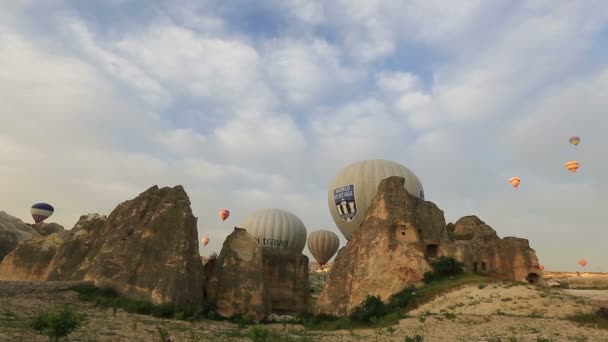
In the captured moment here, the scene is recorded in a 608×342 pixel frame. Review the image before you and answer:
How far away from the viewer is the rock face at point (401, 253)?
26.9 metres

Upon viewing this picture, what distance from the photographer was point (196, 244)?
89.9 ft

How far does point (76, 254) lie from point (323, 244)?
4097 cm

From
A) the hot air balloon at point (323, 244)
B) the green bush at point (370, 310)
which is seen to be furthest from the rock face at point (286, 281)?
the hot air balloon at point (323, 244)

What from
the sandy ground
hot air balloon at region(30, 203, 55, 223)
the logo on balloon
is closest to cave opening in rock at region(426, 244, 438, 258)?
the sandy ground

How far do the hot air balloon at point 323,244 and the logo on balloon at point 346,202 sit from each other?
887 inches

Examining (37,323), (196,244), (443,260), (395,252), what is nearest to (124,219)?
(196,244)

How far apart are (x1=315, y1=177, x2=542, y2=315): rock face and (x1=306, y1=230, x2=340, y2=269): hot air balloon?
3386 cm

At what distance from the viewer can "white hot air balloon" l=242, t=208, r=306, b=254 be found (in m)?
53.1

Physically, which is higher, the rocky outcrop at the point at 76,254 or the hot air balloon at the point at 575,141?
the hot air balloon at the point at 575,141

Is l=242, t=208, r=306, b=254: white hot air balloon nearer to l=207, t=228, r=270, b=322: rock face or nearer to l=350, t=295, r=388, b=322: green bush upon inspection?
l=207, t=228, r=270, b=322: rock face

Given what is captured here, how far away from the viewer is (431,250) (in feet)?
100.0

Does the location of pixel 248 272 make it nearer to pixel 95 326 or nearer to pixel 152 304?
pixel 152 304

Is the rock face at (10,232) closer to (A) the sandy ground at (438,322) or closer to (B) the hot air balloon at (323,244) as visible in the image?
(A) the sandy ground at (438,322)

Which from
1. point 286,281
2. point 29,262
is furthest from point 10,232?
point 286,281
